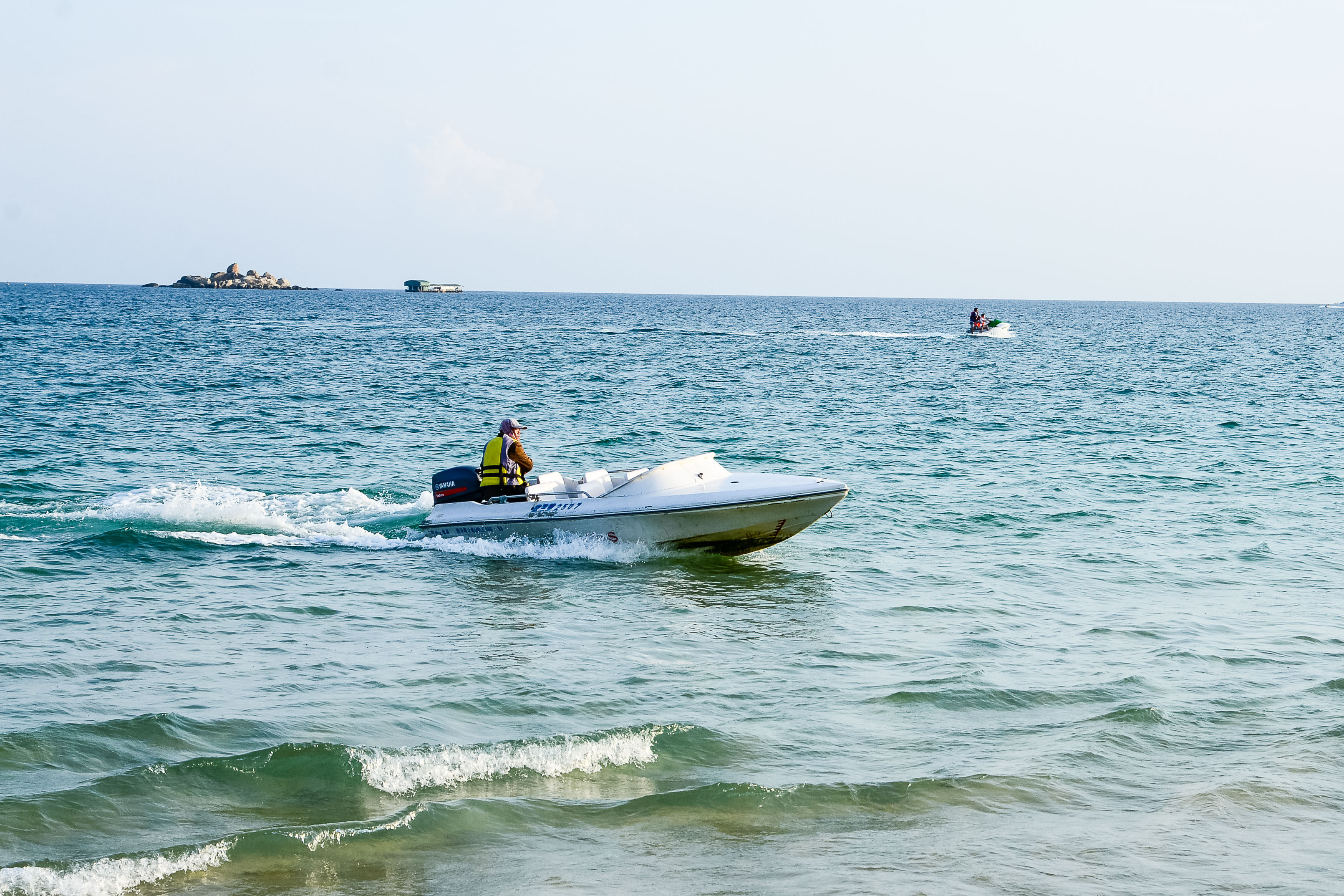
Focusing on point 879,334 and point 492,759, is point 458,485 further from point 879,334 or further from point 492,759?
point 879,334

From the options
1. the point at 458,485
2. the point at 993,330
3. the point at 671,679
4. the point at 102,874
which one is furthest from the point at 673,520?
the point at 993,330

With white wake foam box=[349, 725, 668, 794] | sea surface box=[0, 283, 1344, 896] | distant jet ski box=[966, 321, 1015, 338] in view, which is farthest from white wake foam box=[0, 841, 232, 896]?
distant jet ski box=[966, 321, 1015, 338]

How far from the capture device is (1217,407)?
32.2 metres

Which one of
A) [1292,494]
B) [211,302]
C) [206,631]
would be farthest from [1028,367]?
[211,302]

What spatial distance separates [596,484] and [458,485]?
1.76 metres

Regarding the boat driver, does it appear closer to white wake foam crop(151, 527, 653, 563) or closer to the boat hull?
the boat hull

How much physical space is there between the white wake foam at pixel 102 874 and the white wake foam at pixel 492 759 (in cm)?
129

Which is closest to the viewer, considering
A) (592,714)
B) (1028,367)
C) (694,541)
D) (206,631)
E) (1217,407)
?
(592,714)

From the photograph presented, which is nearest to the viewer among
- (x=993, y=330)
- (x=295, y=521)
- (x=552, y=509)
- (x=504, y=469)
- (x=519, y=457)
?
(x=552, y=509)

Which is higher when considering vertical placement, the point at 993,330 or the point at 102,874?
the point at 993,330

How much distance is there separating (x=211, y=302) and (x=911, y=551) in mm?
129062

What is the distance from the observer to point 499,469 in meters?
14.2

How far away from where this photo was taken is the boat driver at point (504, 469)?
14.2 metres

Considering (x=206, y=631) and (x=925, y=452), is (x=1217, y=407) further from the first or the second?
(x=206, y=631)
